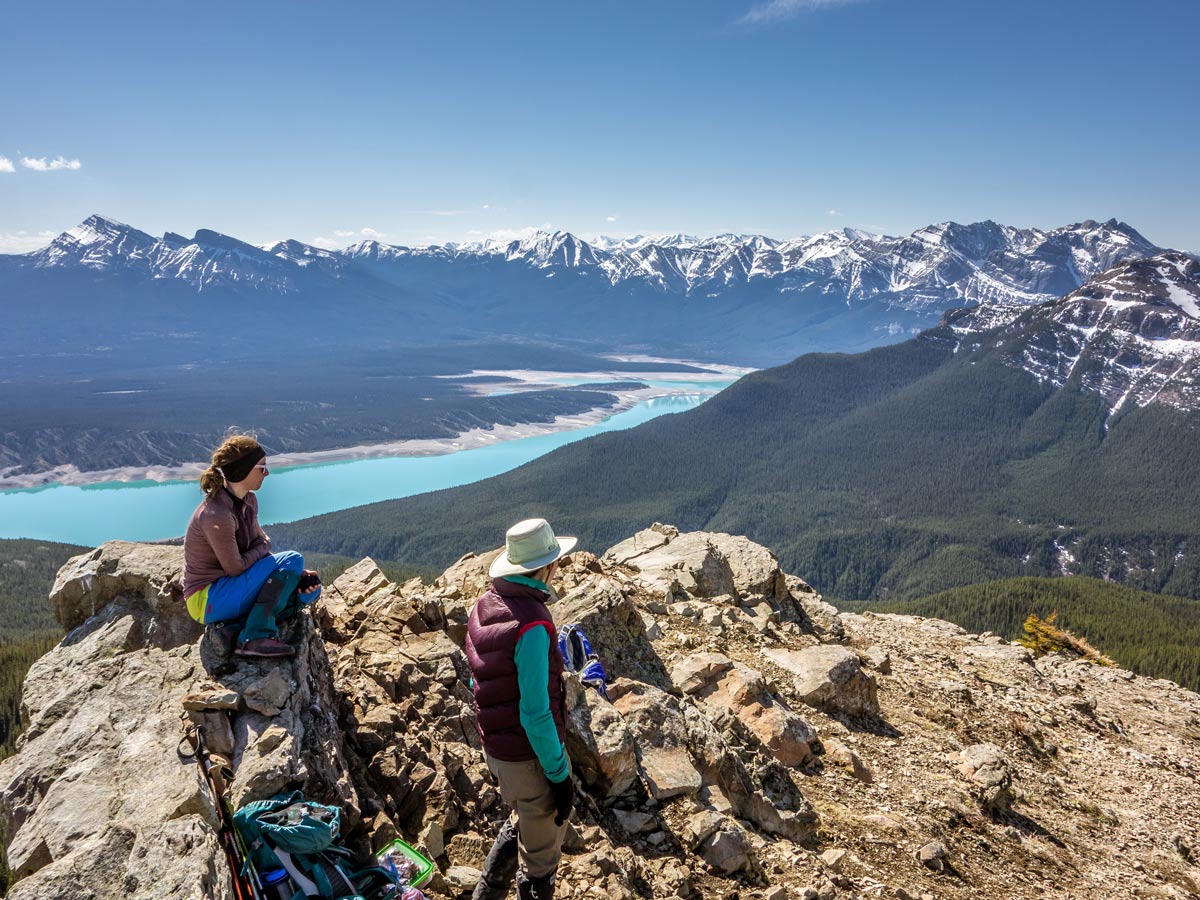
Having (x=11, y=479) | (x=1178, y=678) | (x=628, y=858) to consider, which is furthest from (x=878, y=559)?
(x=11, y=479)

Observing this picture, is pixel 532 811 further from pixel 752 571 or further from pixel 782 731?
pixel 752 571

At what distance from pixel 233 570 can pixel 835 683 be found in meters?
9.83

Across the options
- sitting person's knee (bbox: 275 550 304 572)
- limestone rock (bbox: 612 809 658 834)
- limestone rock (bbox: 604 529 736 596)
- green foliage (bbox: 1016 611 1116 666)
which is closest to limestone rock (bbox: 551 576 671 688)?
limestone rock (bbox: 612 809 658 834)

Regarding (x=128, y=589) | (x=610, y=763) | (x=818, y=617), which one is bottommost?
(x=818, y=617)

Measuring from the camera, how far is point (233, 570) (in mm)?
6820

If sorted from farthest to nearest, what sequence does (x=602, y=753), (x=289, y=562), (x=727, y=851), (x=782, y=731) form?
(x=782, y=731), (x=602, y=753), (x=289, y=562), (x=727, y=851)

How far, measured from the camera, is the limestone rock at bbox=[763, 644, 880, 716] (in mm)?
11586

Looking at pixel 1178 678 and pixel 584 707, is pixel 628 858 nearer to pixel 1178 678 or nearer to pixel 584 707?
pixel 584 707

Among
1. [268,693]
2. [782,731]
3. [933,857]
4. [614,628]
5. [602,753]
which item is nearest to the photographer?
[268,693]

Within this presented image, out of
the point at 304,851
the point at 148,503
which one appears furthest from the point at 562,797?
the point at 148,503

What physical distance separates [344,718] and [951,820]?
8.30m

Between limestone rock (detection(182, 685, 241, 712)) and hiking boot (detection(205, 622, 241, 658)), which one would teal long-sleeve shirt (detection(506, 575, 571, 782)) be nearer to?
limestone rock (detection(182, 685, 241, 712))

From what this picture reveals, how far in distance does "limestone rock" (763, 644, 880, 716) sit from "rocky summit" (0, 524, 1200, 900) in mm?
45

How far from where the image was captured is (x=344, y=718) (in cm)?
714
